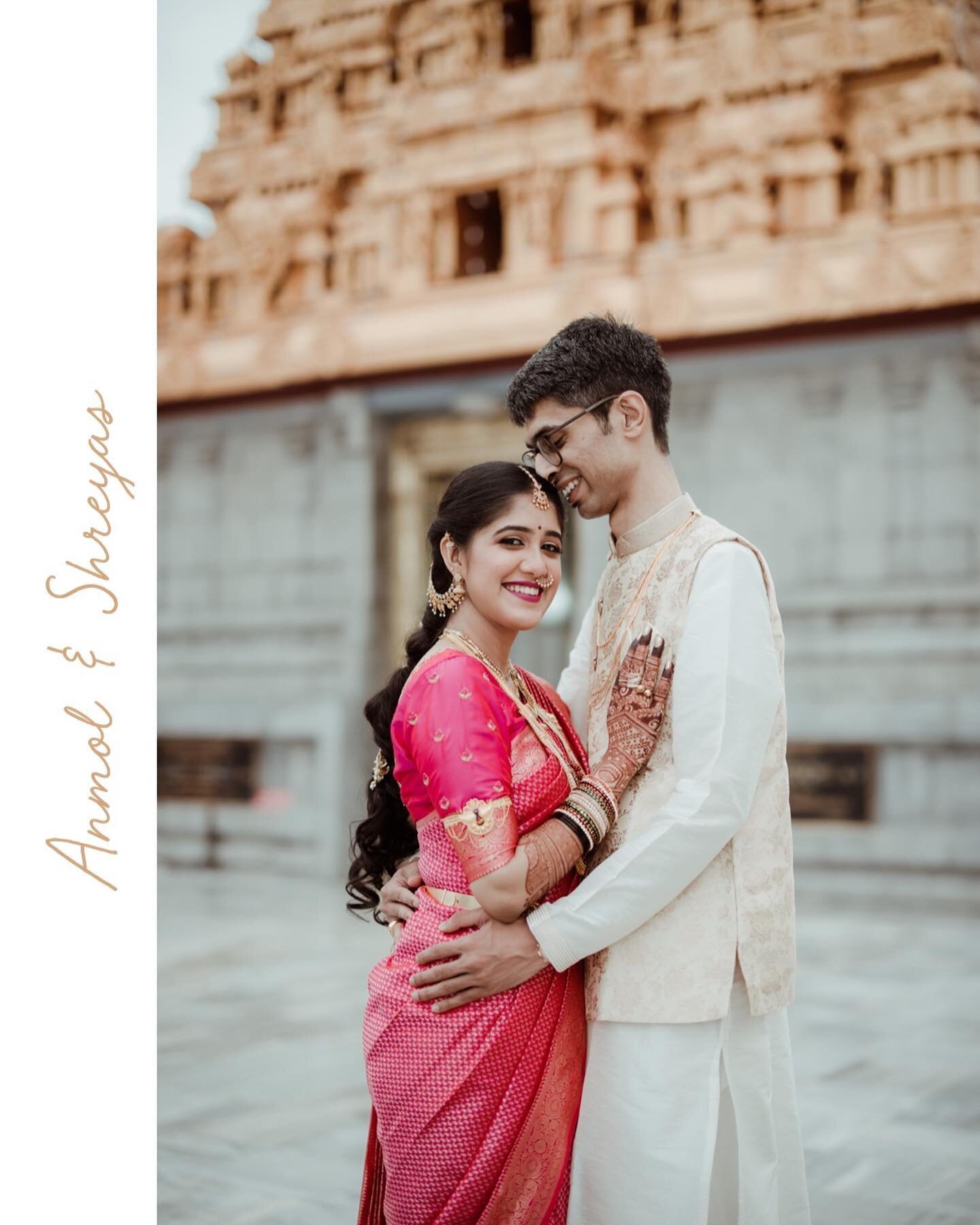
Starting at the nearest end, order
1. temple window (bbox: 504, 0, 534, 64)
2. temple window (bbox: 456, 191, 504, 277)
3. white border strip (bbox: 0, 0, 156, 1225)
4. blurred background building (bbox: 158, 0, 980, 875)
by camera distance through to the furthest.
→ white border strip (bbox: 0, 0, 156, 1225), blurred background building (bbox: 158, 0, 980, 875), temple window (bbox: 504, 0, 534, 64), temple window (bbox: 456, 191, 504, 277)

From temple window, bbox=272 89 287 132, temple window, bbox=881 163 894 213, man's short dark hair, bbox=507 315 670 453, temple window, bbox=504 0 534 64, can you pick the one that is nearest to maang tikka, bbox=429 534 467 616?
man's short dark hair, bbox=507 315 670 453

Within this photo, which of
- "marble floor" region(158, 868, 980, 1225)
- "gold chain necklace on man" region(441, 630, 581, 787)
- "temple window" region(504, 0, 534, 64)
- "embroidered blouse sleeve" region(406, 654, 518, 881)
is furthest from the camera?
"temple window" region(504, 0, 534, 64)

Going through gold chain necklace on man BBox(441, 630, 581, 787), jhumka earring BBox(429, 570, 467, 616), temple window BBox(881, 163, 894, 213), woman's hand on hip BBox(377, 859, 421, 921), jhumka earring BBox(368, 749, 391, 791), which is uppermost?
temple window BBox(881, 163, 894, 213)

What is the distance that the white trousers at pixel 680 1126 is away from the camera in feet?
7.33

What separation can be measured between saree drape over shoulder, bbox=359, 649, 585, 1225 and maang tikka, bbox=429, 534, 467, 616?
0.15m

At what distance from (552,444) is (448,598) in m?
0.35

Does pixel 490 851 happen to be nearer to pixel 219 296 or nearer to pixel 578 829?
pixel 578 829

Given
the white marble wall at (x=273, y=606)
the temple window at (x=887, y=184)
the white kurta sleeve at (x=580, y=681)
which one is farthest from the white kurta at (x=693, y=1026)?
the white marble wall at (x=273, y=606)

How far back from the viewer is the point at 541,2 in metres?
9.09

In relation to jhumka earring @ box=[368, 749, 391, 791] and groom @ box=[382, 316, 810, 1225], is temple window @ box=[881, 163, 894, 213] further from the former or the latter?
jhumka earring @ box=[368, 749, 391, 791]

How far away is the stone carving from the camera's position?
8.18m

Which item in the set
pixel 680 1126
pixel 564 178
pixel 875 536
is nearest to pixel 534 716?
pixel 680 1126

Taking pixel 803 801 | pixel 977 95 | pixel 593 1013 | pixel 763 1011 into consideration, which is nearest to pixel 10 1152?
pixel 593 1013

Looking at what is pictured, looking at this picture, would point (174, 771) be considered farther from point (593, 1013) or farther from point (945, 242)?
point (593, 1013)
